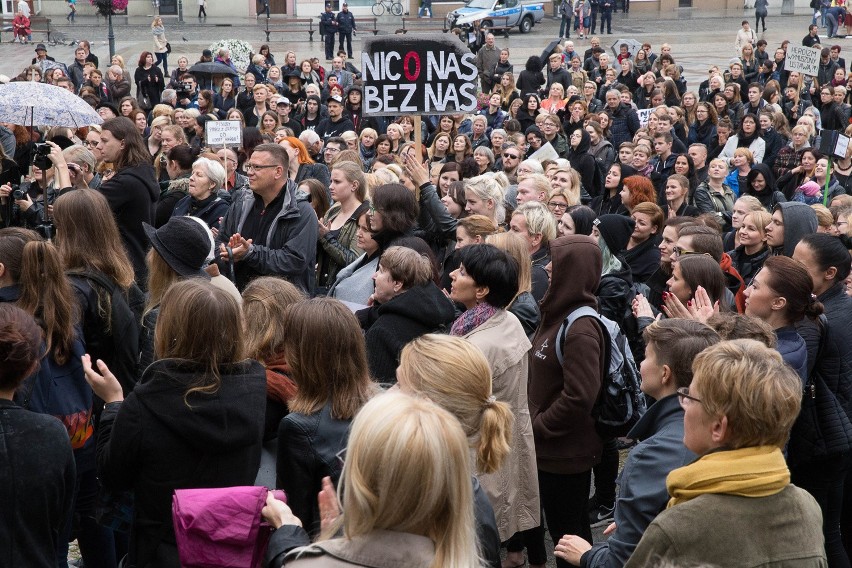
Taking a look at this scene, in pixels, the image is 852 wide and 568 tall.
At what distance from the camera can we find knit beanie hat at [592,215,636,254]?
22.1 ft

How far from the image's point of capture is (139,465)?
3.26 meters

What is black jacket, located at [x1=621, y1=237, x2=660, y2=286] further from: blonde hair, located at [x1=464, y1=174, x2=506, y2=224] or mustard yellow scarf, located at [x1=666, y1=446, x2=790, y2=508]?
mustard yellow scarf, located at [x1=666, y1=446, x2=790, y2=508]

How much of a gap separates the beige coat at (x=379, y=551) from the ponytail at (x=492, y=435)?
40.7 inches

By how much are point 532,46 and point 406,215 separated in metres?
30.3

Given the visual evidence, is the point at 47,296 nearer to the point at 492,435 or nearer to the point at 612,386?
the point at 492,435

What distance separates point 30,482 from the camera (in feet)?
9.96

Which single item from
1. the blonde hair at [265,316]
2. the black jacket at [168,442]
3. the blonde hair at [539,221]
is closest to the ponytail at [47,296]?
the blonde hair at [265,316]

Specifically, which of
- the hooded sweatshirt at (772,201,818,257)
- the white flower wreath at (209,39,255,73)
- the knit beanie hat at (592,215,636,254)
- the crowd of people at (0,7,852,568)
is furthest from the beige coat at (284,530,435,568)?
the white flower wreath at (209,39,255,73)

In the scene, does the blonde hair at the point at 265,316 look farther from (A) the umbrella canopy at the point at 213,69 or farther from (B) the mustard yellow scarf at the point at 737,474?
(A) the umbrella canopy at the point at 213,69

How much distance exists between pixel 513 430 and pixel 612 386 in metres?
0.52

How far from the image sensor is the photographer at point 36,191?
6.77 metres

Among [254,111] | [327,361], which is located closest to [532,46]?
[254,111]

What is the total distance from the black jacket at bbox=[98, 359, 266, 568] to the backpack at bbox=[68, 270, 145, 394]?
120cm

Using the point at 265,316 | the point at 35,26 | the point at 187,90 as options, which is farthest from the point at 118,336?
the point at 35,26
